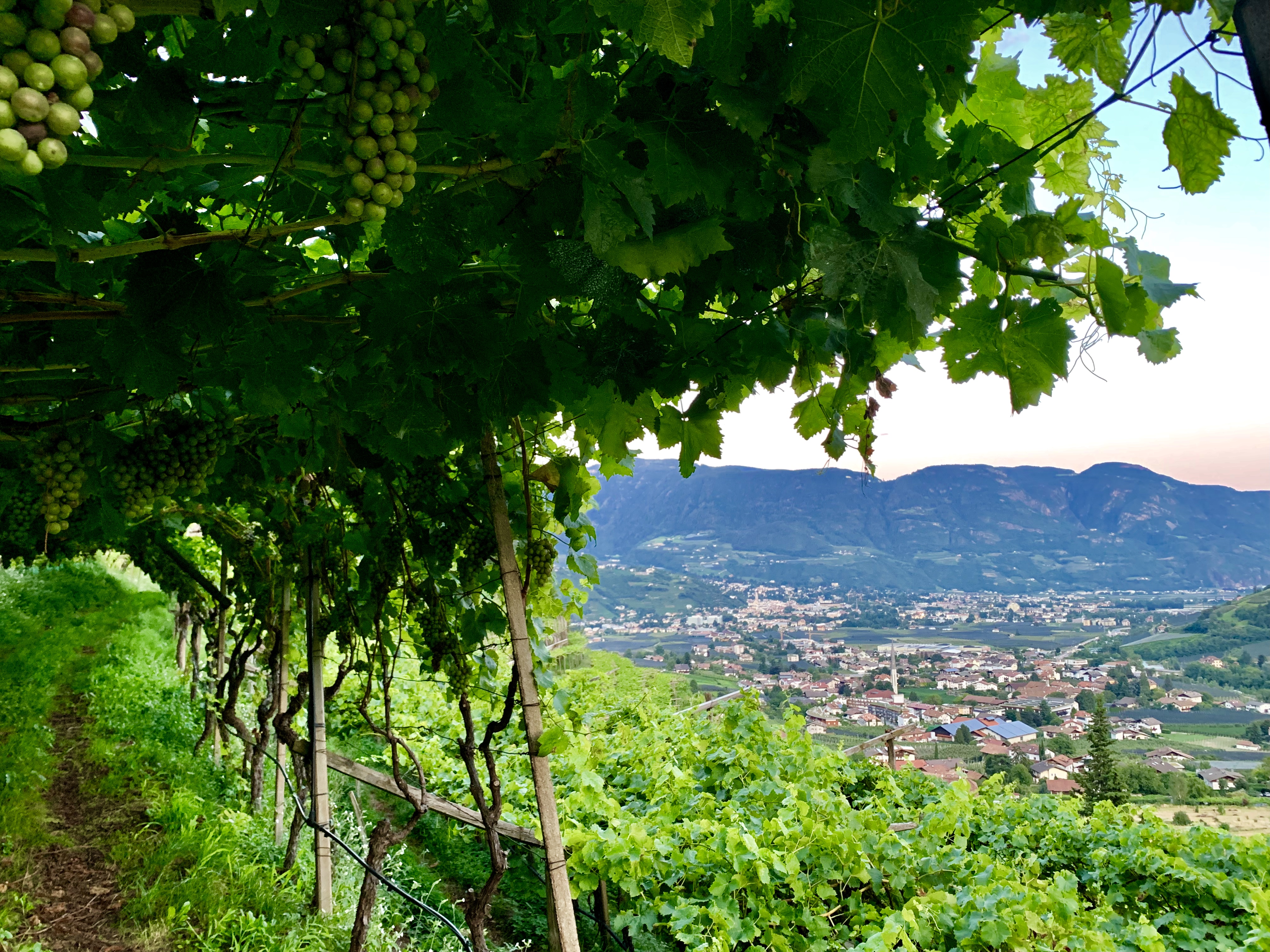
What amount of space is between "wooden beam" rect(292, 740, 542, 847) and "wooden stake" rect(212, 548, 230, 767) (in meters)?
1.65

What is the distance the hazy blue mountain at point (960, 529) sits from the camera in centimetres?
2397

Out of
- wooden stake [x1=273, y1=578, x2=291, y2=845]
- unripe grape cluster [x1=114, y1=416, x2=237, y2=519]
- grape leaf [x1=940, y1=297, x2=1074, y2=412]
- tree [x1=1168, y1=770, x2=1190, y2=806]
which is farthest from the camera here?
tree [x1=1168, y1=770, x2=1190, y2=806]

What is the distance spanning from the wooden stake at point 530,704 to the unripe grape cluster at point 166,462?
0.77 meters

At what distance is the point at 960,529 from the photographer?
25.2m

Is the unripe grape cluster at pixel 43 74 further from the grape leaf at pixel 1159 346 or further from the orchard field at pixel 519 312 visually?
the grape leaf at pixel 1159 346

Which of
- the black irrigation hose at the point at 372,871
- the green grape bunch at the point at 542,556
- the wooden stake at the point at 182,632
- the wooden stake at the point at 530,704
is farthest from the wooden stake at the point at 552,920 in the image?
the wooden stake at the point at 182,632

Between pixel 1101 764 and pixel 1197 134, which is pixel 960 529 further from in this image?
pixel 1197 134

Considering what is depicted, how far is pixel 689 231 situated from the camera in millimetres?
925

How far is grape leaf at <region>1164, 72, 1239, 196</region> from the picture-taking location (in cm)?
78

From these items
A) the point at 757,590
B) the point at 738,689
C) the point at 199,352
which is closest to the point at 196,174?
the point at 199,352

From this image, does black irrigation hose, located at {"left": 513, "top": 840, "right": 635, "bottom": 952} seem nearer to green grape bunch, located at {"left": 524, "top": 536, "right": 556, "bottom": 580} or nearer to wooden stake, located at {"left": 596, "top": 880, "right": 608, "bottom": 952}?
wooden stake, located at {"left": 596, "top": 880, "right": 608, "bottom": 952}

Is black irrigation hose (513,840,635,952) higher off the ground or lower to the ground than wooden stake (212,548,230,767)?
lower

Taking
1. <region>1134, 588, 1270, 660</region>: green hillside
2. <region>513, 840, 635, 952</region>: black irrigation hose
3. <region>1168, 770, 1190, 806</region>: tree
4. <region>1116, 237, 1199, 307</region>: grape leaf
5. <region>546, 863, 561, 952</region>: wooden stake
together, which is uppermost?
<region>1116, 237, 1199, 307</region>: grape leaf

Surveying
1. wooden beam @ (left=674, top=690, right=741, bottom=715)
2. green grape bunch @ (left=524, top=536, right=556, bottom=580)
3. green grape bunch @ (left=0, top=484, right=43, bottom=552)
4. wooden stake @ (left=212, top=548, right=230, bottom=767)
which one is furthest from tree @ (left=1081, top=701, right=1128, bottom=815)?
green grape bunch @ (left=0, top=484, right=43, bottom=552)
